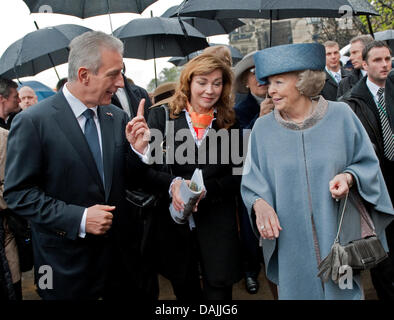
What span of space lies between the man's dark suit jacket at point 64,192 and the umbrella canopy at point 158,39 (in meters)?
2.71

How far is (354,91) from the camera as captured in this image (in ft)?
12.7

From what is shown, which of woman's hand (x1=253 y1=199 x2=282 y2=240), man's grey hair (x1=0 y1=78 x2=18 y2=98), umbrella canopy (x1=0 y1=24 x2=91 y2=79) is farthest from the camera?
umbrella canopy (x1=0 y1=24 x2=91 y2=79)

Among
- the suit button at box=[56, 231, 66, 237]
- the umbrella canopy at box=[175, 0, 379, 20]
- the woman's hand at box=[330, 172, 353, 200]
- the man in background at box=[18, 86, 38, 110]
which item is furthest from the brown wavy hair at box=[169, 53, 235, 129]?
the man in background at box=[18, 86, 38, 110]

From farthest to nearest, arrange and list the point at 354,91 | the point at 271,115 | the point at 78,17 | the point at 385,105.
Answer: the point at 78,17, the point at 354,91, the point at 385,105, the point at 271,115

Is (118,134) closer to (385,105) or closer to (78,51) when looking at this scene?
(78,51)

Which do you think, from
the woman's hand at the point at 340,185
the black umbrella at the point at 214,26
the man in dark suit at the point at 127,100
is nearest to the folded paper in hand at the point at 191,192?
the woman's hand at the point at 340,185

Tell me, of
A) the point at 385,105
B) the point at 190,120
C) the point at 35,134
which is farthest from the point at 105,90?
the point at 385,105

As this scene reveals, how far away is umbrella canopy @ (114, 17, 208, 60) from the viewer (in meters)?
5.03

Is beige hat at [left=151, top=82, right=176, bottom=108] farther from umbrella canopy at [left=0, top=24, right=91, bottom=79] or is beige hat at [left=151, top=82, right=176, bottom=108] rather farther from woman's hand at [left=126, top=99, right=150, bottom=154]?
woman's hand at [left=126, top=99, right=150, bottom=154]

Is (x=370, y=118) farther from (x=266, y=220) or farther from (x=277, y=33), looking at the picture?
(x=277, y=33)

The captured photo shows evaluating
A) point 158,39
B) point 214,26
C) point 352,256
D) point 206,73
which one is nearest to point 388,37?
point 214,26

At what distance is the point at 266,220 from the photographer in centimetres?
236

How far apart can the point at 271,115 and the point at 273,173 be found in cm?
37

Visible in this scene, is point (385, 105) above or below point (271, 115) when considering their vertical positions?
above
